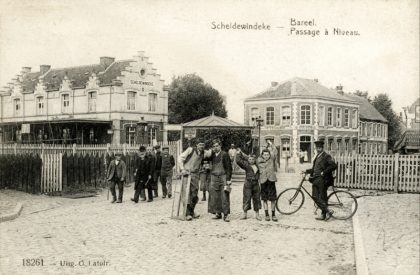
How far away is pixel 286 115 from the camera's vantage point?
66.4 ft

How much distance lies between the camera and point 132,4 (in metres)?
7.55

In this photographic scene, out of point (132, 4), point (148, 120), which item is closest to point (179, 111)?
point (148, 120)

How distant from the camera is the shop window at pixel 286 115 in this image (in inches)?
773

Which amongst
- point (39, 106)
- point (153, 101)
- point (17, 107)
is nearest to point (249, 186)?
point (153, 101)

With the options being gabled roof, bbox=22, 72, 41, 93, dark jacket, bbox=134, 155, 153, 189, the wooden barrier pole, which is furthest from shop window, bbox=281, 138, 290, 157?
gabled roof, bbox=22, 72, 41, 93

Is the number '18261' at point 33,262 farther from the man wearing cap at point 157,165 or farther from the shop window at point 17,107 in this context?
the shop window at point 17,107

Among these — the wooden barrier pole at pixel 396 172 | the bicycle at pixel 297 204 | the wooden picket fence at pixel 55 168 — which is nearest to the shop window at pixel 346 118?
the wooden barrier pole at pixel 396 172

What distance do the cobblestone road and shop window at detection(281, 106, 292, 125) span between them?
35.2 ft

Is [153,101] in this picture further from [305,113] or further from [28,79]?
[305,113]

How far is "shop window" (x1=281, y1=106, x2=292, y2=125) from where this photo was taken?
19.6 m

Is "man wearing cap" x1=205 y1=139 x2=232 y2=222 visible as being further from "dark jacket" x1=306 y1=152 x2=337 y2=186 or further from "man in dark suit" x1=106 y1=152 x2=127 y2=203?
"man in dark suit" x1=106 y1=152 x2=127 y2=203

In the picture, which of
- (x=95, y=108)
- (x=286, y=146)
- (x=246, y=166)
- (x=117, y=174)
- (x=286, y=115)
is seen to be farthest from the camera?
(x=286, y=146)

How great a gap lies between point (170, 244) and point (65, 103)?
1742 cm

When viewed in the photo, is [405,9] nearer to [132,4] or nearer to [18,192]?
[132,4]
